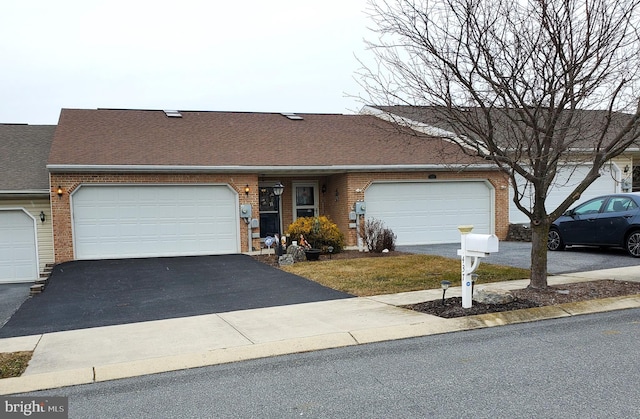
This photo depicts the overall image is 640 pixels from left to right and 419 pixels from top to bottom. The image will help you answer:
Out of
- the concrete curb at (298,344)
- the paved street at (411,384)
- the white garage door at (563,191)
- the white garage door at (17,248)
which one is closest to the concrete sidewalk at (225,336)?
the concrete curb at (298,344)

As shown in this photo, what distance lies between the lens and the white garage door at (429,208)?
656 inches

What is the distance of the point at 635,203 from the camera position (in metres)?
11.8

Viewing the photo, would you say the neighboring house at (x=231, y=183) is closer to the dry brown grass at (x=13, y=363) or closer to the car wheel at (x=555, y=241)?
the car wheel at (x=555, y=241)

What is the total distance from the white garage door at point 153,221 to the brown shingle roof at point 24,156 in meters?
2.07

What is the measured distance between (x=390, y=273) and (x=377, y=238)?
391cm

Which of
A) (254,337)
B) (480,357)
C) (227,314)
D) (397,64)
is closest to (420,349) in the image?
(480,357)

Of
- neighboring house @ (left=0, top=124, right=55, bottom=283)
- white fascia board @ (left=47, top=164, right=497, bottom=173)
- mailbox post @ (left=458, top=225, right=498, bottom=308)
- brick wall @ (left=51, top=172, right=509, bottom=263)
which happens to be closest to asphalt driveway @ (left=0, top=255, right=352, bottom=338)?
brick wall @ (left=51, top=172, right=509, bottom=263)

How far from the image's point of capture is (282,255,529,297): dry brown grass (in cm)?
943

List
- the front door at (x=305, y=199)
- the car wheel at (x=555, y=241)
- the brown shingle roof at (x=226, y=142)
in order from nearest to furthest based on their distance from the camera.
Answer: the car wheel at (x=555, y=241) < the brown shingle roof at (x=226, y=142) < the front door at (x=305, y=199)

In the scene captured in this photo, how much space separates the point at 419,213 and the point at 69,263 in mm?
11106

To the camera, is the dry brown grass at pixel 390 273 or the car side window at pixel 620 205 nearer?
the dry brown grass at pixel 390 273

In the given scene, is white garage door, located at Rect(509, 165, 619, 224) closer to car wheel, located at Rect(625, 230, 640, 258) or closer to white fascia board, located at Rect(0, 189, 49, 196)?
car wheel, located at Rect(625, 230, 640, 258)

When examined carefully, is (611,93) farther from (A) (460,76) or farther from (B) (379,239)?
(B) (379,239)

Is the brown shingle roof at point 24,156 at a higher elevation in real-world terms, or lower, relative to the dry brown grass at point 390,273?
higher
